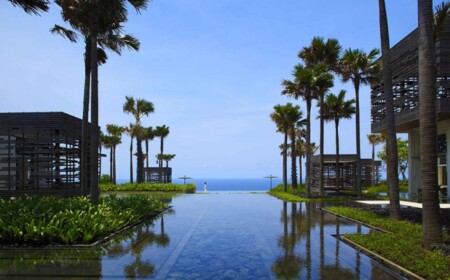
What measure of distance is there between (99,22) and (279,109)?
85.8 feet

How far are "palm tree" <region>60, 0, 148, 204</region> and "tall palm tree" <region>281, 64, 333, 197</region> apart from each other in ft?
56.1

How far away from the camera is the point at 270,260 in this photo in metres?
10.2

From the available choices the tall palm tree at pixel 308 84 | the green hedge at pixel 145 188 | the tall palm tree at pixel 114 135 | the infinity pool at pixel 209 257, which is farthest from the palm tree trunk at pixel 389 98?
the tall palm tree at pixel 114 135

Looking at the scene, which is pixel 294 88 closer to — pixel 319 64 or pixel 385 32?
pixel 319 64

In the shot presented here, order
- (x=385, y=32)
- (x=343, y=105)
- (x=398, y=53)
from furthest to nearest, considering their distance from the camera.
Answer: (x=343, y=105) → (x=398, y=53) → (x=385, y=32)

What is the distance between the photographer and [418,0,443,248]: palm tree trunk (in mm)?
10859

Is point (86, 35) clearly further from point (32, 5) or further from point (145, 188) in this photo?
point (145, 188)

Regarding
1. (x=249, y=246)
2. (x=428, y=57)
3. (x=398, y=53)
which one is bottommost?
(x=249, y=246)

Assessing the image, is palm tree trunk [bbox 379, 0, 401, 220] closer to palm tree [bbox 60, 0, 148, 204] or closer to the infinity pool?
the infinity pool

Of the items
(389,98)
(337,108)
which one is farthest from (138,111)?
(389,98)

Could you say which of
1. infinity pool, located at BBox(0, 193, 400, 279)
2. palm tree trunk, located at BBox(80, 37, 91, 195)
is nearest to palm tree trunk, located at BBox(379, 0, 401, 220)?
infinity pool, located at BBox(0, 193, 400, 279)

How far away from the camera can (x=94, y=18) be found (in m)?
17.9

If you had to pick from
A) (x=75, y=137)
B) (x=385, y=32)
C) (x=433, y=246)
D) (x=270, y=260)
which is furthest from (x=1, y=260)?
(x=75, y=137)

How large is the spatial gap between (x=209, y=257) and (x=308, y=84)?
23.9 metres
